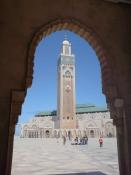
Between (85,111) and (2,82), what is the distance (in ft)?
263

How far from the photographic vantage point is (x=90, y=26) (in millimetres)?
5016

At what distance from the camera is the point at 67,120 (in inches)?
2758

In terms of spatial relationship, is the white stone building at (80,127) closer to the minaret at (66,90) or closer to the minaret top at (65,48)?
the minaret at (66,90)

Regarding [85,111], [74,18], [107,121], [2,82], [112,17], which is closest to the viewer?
[2,82]

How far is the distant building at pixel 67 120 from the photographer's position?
69438mm

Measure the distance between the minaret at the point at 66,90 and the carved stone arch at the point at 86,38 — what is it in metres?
65.5

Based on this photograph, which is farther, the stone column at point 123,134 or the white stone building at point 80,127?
the white stone building at point 80,127

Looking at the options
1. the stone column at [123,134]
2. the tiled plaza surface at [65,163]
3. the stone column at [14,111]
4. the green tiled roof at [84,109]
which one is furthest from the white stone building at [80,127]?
the stone column at [14,111]

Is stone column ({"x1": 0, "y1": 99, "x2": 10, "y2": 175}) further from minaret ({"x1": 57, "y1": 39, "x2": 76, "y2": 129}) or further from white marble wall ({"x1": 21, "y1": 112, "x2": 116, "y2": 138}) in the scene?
minaret ({"x1": 57, "y1": 39, "x2": 76, "y2": 129})

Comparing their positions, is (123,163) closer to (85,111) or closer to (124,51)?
(124,51)

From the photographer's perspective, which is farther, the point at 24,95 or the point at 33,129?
the point at 33,129

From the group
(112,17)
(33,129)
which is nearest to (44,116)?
(33,129)

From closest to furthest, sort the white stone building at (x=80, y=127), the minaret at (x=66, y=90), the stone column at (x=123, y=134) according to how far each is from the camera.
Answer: the stone column at (x=123, y=134) → the white stone building at (x=80, y=127) → the minaret at (x=66, y=90)

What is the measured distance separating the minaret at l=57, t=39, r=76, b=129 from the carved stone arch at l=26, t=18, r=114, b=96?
6546 centimetres
